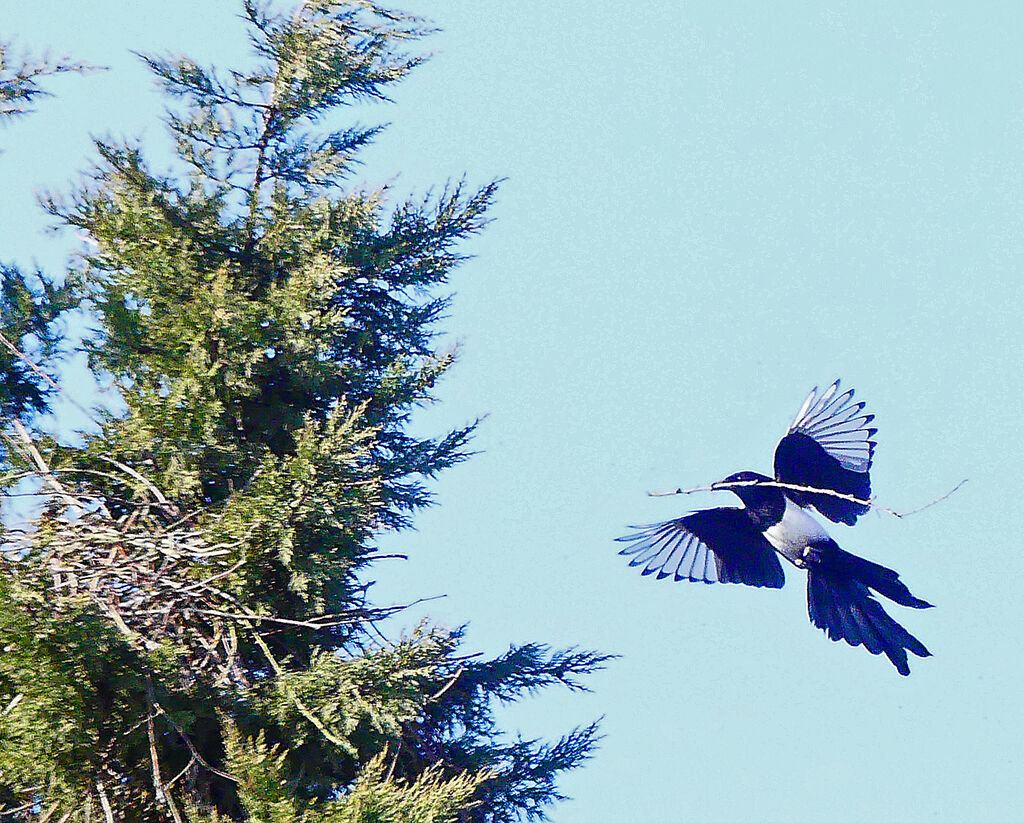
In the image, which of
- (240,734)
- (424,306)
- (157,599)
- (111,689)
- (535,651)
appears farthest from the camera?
(424,306)

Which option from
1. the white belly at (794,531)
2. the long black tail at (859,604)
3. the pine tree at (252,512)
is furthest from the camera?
the white belly at (794,531)

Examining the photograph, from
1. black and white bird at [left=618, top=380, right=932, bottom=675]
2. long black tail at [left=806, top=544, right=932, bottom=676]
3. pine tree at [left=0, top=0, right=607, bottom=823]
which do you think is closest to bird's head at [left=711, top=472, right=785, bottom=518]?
black and white bird at [left=618, top=380, right=932, bottom=675]

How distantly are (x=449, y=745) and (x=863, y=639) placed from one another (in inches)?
80.5

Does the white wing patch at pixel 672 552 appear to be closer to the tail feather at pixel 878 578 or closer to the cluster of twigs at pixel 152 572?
the tail feather at pixel 878 578

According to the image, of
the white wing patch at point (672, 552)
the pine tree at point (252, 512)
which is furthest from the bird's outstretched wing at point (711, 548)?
the pine tree at point (252, 512)

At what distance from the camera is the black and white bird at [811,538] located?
→ 5727 mm

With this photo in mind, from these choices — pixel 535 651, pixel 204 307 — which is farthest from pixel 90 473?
pixel 535 651

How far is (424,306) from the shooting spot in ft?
19.8

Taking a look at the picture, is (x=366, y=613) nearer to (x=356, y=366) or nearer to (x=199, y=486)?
(x=199, y=486)

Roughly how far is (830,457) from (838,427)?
A: 171mm

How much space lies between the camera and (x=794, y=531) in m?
5.99

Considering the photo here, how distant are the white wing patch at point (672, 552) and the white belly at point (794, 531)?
1.41ft

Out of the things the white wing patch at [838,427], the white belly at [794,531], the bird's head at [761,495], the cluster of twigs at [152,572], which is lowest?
the cluster of twigs at [152,572]

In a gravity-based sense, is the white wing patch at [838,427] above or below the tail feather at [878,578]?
above
